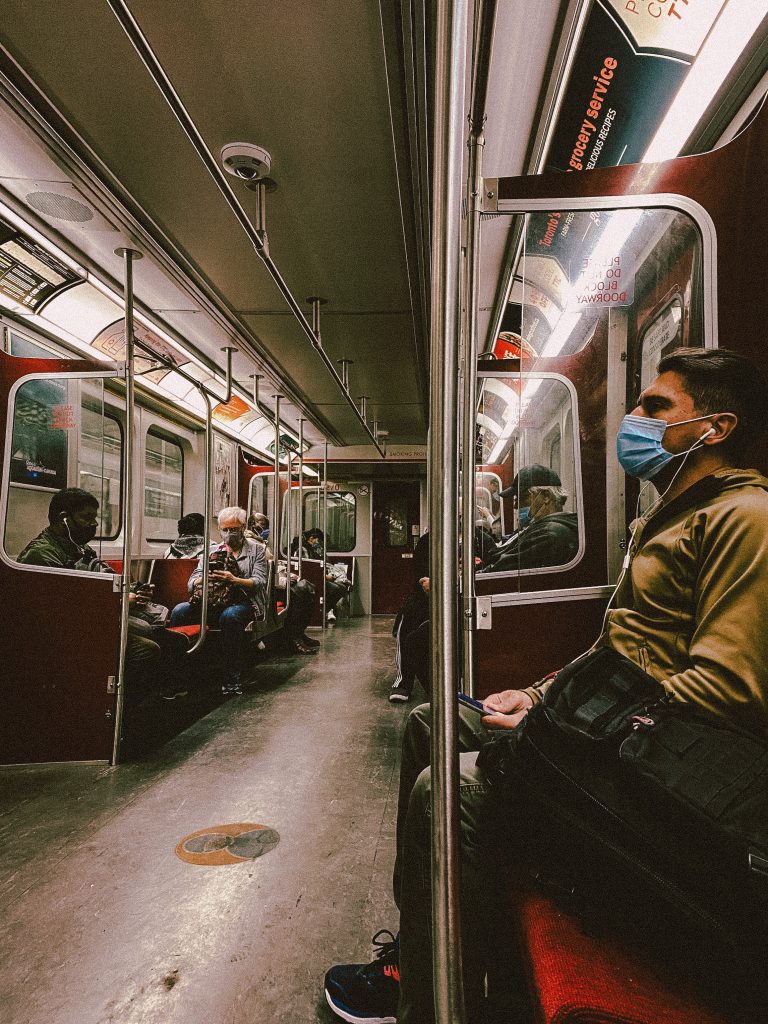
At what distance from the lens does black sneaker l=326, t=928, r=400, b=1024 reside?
4.96ft

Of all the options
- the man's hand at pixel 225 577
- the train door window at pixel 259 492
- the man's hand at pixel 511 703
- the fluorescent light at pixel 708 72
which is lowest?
the man's hand at pixel 511 703

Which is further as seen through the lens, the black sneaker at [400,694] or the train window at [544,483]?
the black sneaker at [400,694]

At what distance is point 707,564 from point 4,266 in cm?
442

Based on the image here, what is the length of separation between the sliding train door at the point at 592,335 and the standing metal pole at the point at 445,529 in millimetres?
1420

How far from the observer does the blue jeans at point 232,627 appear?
5332 mm

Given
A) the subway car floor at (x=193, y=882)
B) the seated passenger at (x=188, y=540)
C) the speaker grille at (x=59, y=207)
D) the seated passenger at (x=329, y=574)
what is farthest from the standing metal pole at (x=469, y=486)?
the seated passenger at (x=329, y=574)

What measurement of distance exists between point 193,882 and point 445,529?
85.0 inches

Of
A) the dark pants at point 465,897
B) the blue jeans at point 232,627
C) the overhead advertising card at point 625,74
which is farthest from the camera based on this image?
the blue jeans at point 232,627

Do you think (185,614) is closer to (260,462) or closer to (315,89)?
(315,89)

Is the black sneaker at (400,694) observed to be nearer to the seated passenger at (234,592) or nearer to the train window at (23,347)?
the seated passenger at (234,592)

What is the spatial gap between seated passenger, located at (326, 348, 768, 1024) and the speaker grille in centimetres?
333

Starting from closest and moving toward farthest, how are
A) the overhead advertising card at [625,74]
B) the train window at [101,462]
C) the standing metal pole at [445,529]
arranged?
the standing metal pole at [445,529]
the overhead advertising card at [625,74]
the train window at [101,462]

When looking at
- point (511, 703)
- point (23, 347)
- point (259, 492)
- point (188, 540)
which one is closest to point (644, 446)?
point (511, 703)

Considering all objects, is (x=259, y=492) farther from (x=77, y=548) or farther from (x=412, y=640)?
(x=77, y=548)
